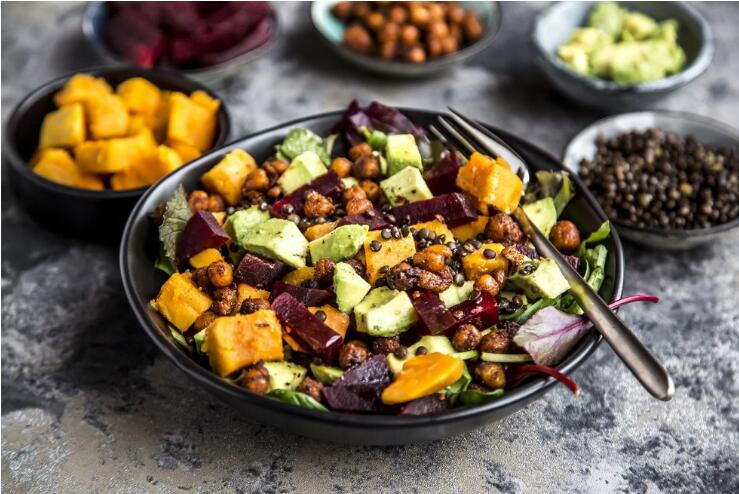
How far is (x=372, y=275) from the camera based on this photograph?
7.47 feet

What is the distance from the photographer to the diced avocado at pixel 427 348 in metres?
2.10

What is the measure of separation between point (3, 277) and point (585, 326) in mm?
Result: 2015

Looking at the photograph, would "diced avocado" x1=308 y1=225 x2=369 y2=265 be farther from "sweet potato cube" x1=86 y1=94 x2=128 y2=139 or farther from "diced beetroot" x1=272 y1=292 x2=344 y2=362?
"sweet potato cube" x1=86 y1=94 x2=128 y2=139

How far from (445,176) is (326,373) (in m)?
0.78

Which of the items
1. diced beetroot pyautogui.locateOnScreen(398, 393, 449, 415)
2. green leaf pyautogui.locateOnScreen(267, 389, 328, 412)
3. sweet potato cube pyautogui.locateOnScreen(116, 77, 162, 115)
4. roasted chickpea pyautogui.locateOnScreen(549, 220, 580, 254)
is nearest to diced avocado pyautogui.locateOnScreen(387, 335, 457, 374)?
diced beetroot pyautogui.locateOnScreen(398, 393, 449, 415)

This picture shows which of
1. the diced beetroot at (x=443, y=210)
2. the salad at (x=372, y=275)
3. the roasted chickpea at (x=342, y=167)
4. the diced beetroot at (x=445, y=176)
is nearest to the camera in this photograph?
the salad at (x=372, y=275)

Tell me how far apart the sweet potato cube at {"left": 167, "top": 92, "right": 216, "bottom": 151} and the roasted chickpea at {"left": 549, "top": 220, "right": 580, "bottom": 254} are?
1.34m

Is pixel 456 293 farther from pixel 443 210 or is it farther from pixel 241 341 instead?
pixel 241 341

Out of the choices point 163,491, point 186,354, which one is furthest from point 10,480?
point 186,354

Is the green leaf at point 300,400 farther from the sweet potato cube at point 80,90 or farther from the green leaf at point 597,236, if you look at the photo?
the sweet potato cube at point 80,90

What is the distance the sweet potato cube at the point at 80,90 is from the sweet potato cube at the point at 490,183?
1462mm

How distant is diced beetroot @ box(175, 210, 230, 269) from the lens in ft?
7.75

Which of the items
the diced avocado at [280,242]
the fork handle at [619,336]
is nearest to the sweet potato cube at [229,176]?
the diced avocado at [280,242]

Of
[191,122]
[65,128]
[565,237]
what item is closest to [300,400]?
[565,237]
